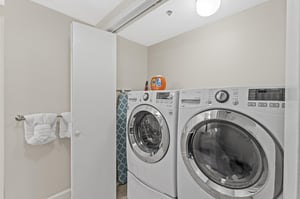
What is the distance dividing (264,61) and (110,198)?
83.9 inches

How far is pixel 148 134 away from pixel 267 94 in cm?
103

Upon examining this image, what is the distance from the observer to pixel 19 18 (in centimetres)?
139

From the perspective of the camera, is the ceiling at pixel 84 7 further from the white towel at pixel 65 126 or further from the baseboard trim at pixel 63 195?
the baseboard trim at pixel 63 195

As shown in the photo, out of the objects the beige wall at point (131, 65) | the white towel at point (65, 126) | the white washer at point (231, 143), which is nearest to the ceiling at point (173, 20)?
the beige wall at point (131, 65)

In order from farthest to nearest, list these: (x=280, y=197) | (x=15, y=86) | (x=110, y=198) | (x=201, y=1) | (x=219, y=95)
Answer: (x=110, y=198) → (x=15, y=86) → (x=201, y=1) → (x=219, y=95) → (x=280, y=197)

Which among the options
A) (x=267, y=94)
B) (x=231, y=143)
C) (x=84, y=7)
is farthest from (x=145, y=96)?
(x=84, y=7)

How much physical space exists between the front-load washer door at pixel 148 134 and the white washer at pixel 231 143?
0.17 meters

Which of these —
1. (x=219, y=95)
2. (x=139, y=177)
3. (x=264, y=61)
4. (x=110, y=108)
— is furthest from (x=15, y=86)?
(x=264, y=61)

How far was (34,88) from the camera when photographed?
148 cm

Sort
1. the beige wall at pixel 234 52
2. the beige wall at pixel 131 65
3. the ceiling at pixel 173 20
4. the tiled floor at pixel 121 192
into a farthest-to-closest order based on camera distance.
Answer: the beige wall at pixel 131 65
the tiled floor at pixel 121 192
the ceiling at pixel 173 20
the beige wall at pixel 234 52

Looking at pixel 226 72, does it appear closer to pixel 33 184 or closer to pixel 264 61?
pixel 264 61

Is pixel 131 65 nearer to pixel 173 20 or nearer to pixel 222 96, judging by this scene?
pixel 173 20

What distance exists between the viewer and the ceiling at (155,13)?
1.47 meters

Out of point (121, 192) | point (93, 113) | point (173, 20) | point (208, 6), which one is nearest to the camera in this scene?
point (208, 6)
